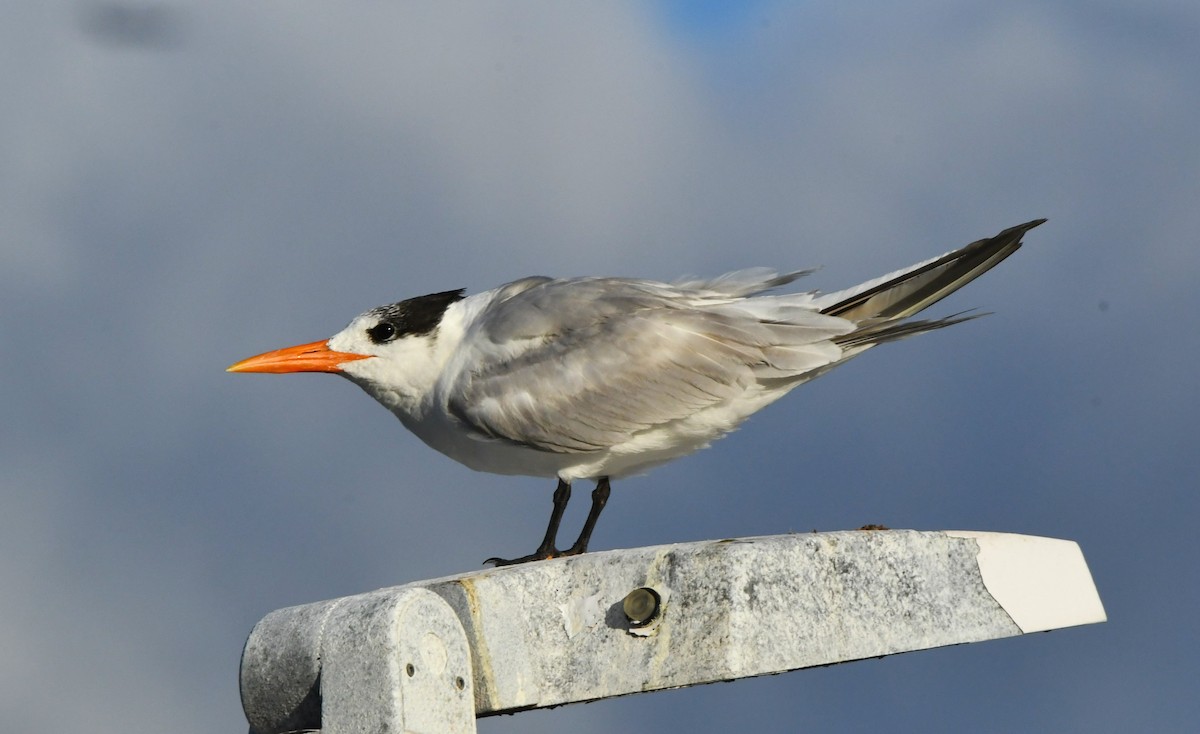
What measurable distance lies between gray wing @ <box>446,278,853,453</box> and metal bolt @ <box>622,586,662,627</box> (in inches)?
83.4

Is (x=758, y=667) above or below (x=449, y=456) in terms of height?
below

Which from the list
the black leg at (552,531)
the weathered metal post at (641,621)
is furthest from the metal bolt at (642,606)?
the black leg at (552,531)

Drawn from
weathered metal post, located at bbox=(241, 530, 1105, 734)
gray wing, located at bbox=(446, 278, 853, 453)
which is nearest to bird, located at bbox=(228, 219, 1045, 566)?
gray wing, located at bbox=(446, 278, 853, 453)

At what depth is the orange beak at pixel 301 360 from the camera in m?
7.79

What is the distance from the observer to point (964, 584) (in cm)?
536

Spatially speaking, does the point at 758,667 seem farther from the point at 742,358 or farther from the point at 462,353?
the point at 462,353

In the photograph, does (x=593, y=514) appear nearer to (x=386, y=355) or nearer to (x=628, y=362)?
(x=628, y=362)

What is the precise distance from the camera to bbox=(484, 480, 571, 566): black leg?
7082 millimetres

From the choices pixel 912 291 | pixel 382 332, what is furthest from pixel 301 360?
pixel 912 291

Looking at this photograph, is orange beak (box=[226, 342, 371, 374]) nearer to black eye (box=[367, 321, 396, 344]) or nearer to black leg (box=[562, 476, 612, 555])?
black eye (box=[367, 321, 396, 344])

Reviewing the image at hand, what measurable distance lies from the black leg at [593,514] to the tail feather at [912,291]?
155 centimetres

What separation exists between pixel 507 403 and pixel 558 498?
0.62 m

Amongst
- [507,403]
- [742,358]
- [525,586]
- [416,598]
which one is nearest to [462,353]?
[507,403]

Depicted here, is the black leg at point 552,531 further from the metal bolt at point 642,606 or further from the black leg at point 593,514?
the metal bolt at point 642,606
